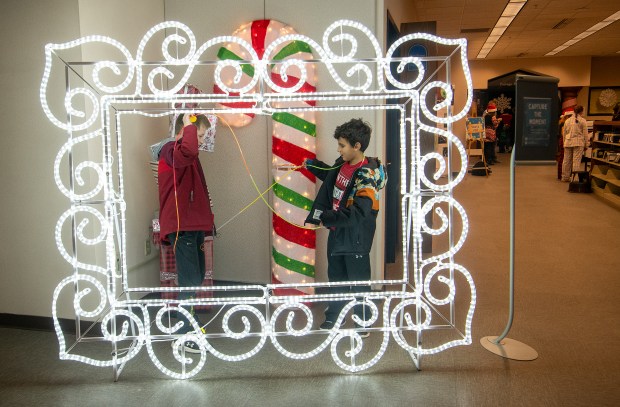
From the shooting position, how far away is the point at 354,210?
327cm

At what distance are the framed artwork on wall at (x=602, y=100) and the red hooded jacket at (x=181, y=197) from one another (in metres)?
17.7

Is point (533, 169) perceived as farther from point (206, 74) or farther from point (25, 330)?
point (25, 330)

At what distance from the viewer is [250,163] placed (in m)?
4.55

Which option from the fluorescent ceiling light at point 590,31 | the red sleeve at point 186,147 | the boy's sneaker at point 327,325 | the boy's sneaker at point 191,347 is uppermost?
the fluorescent ceiling light at point 590,31

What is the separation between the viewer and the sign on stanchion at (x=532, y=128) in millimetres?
3375

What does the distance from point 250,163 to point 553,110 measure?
7.51 feet

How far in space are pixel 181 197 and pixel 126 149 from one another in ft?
3.03

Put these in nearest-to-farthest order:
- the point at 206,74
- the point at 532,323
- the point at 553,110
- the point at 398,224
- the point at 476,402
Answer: the point at 476,402, the point at 553,110, the point at 532,323, the point at 206,74, the point at 398,224

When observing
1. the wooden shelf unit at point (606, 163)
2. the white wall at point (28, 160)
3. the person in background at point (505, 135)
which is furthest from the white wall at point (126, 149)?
the person in background at point (505, 135)

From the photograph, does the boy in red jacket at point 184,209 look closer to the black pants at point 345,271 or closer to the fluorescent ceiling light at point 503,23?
the black pants at point 345,271

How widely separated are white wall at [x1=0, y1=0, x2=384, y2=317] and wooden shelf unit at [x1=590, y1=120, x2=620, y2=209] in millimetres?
6274

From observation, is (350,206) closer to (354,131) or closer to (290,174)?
(354,131)

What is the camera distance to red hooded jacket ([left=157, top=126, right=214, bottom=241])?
3383mm

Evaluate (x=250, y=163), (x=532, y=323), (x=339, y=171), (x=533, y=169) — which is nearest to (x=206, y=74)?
(x=250, y=163)
